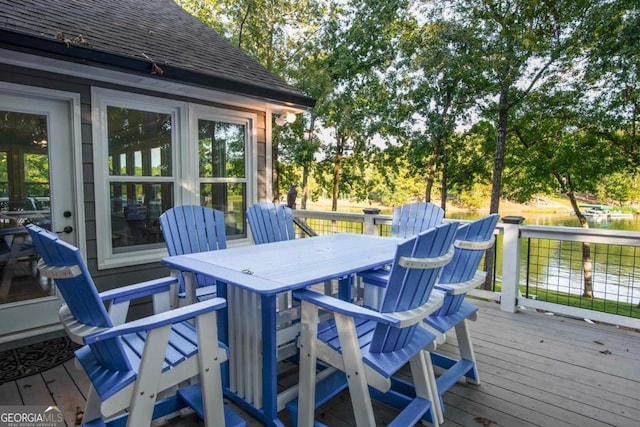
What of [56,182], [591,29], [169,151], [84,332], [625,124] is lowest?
[84,332]

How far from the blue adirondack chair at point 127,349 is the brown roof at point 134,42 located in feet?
5.58

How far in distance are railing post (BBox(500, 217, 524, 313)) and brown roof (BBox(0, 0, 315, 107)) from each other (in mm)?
2479

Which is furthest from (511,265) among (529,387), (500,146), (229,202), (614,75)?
(614,75)

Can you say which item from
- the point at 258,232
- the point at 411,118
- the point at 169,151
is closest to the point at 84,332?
the point at 258,232

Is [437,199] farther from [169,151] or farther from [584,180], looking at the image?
[169,151]

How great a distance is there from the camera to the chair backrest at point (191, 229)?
108 inches

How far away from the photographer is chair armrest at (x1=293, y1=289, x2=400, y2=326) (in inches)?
58.7

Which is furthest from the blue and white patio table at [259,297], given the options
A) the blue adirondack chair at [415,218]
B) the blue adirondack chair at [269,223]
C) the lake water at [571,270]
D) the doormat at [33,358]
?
the lake water at [571,270]

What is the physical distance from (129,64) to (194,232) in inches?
53.5

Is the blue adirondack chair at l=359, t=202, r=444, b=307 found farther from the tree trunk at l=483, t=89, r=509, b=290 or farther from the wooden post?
the tree trunk at l=483, t=89, r=509, b=290

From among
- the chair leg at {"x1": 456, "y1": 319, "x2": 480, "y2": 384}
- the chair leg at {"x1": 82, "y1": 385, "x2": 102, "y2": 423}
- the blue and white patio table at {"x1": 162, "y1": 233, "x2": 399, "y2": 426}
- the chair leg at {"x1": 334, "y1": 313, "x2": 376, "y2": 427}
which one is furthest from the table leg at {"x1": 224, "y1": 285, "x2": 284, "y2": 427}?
the chair leg at {"x1": 456, "y1": 319, "x2": 480, "y2": 384}

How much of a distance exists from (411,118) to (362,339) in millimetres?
8787

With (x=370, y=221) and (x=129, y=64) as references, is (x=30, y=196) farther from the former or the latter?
(x=370, y=221)

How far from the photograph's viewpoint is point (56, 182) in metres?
2.88
